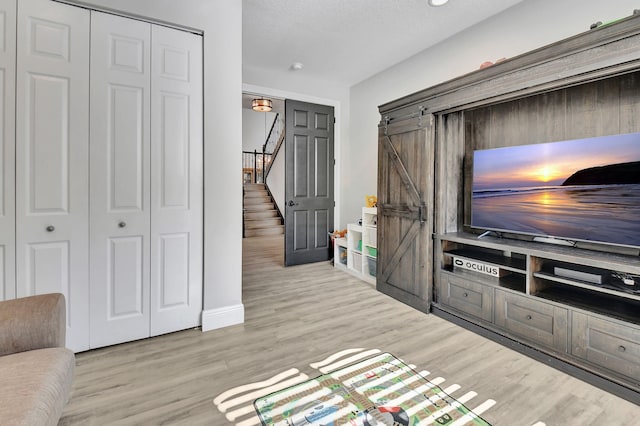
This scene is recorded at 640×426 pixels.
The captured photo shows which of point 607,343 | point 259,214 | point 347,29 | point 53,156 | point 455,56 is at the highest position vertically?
point 347,29

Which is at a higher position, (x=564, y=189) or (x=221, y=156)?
(x=221, y=156)

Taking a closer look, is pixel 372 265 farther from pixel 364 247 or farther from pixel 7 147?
pixel 7 147

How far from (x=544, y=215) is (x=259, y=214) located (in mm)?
6943

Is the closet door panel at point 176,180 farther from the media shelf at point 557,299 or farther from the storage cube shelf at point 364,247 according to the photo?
the media shelf at point 557,299

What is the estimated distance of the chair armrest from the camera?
134 centimetres

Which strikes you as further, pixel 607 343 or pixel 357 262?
pixel 357 262

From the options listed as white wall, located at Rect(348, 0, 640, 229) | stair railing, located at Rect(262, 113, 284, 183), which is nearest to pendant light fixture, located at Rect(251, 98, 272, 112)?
white wall, located at Rect(348, 0, 640, 229)

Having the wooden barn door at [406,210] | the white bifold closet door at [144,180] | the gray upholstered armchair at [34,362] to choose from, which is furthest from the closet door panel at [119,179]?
the wooden barn door at [406,210]

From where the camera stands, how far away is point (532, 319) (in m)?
2.17

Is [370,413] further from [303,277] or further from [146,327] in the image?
[303,277]

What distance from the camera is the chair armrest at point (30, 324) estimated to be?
4.40 feet

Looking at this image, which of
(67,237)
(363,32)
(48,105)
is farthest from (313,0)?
(67,237)

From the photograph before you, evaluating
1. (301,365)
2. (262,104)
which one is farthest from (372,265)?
(262,104)

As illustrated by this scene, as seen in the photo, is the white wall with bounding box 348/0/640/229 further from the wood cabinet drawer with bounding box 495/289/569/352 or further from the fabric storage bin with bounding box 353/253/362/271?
the wood cabinet drawer with bounding box 495/289/569/352
